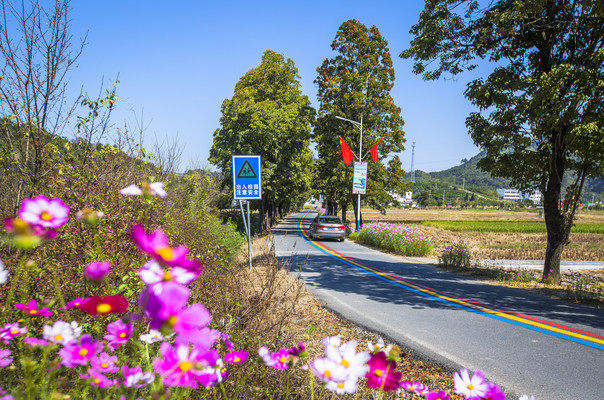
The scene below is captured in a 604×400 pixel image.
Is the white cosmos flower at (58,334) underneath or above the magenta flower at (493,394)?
above

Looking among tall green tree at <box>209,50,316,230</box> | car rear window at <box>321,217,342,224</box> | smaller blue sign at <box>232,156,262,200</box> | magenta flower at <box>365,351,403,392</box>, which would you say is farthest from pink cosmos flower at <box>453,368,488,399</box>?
tall green tree at <box>209,50,316,230</box>

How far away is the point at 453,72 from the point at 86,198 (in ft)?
32.8

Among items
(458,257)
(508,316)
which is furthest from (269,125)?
(508,316)

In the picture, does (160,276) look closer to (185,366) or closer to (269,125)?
(185,366)

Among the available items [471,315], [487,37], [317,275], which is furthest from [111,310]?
[487,37]

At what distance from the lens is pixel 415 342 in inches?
201

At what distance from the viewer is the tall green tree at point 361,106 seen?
2597 cm

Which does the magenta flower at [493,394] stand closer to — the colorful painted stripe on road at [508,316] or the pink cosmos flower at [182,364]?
the pink cosmos flower at [182,364]

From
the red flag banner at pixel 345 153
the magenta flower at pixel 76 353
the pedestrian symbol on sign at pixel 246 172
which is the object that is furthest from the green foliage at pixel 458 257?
the magenta flower at pixel 76 353

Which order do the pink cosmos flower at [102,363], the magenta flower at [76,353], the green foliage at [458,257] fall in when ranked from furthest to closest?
the green foliage at [458,257], the pink cosmos flower at [102,363], the magenta flower at [76,353]

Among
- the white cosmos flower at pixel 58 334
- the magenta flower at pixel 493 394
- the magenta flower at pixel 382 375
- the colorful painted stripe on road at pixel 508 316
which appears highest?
the white cosmos flower at pixel 58 334

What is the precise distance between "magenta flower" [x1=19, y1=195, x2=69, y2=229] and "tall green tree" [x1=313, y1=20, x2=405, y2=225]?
83.6 feet

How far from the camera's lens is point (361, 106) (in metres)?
25.4

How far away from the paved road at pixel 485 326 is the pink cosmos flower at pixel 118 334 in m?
3.72
